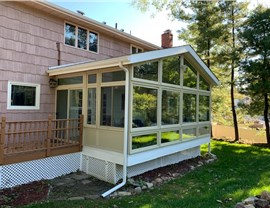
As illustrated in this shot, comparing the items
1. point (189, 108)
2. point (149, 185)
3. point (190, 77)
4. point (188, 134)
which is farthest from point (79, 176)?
point (190, 77)

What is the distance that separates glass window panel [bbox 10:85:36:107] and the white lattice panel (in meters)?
4.06

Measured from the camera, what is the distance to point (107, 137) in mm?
6887

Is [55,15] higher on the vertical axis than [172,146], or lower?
higher

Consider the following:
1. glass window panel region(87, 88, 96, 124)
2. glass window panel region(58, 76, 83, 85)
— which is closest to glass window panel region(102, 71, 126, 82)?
glass window panel region(87, 88, 96, 124)

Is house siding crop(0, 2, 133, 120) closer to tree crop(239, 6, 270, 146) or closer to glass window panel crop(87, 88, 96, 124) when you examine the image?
glass window panel crop(87, 88, 96, 124)

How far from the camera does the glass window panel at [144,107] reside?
6.60 meters

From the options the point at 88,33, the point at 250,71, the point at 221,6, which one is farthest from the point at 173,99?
the point at 221,6

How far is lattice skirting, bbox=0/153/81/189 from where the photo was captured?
5.80 m

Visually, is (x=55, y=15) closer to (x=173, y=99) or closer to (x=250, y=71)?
(x=173, y=99)

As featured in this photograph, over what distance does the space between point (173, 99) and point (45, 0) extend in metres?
5.41

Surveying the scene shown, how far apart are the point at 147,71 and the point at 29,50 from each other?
4.06 metres

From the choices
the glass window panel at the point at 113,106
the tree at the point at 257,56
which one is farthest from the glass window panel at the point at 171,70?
the tree at the point at 257,56

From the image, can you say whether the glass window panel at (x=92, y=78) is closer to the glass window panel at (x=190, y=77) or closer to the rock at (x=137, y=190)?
the rock at (x=137, y=190)

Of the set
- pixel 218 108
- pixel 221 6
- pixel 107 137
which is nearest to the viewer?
pixel 107 137
